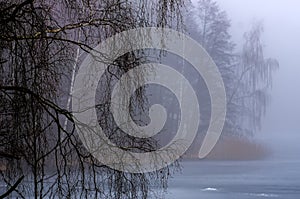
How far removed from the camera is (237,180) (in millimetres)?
15008

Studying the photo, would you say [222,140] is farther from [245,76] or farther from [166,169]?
[166,169]

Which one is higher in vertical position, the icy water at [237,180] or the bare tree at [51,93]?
the bare tree at [51,93]

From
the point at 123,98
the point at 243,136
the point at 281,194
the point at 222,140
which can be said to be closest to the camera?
the point at 123,98

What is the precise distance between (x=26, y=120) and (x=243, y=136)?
76.2ft

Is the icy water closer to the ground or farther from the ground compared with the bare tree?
closer to the ground

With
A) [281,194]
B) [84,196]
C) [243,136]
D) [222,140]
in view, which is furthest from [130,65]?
[243,136]

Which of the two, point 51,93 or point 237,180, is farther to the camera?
point 237,180

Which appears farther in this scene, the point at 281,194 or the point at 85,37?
the point at 281,194

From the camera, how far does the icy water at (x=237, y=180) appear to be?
11.9 m

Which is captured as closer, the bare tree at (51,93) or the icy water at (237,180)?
the bare tree at (51,93)

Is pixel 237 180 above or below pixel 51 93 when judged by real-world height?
below

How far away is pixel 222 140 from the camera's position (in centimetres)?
2375

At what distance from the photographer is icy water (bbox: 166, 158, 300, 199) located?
468 inches

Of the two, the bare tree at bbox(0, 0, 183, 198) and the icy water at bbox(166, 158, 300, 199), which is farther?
the icy water at bbox(166, 158, 300, 199)
